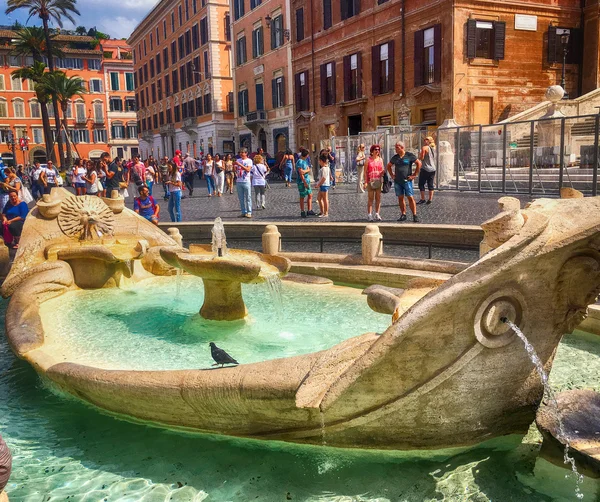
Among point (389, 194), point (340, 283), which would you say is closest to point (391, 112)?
point (389, 194)

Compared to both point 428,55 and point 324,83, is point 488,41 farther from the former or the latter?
point 324,83

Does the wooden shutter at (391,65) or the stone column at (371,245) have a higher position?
the wooden shutter at (391,65)

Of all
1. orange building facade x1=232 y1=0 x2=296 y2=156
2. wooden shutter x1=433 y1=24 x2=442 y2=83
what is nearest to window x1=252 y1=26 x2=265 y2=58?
orange building facade x1=232 y1=0 x2=296 y2=156

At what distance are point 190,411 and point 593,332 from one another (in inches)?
138

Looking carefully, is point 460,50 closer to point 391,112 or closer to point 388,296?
point 391,112

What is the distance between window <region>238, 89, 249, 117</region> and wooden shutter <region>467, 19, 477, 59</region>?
2042cm

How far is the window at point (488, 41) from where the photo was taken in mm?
23172

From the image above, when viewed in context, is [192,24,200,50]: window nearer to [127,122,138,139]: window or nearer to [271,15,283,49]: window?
[271,15,283,49]: window

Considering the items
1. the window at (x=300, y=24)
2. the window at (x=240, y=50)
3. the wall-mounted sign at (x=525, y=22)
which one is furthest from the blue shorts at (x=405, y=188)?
the window at (x=240, y=50)

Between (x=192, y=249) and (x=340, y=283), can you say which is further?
(x=340, y=283)

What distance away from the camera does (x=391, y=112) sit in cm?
2686

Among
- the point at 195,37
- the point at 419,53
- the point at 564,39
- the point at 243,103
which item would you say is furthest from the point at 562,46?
the point at 195,37

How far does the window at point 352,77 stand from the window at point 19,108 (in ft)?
159

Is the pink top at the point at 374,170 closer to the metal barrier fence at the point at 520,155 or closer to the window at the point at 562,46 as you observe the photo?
the metal barrier fence at the point at 520,155
